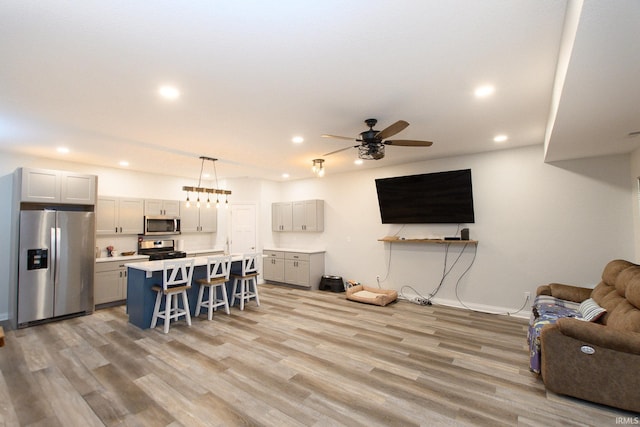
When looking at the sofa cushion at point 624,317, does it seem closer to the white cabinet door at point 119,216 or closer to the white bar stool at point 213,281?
the white bar stool at point 213,281

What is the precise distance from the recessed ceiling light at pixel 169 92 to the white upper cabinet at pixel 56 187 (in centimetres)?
343

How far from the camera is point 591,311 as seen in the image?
3.07 meters

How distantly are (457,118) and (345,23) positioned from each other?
7.28ft

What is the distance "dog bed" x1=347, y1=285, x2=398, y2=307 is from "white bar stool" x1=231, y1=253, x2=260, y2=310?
1.90 metres

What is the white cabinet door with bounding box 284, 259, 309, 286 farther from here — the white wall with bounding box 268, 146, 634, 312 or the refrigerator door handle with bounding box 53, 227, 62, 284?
the refrigerator door handle with bounding box 53, 227, 62, 284

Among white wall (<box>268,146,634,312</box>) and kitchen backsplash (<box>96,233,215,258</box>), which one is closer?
white wall (<box>268,146,634,312</box>)

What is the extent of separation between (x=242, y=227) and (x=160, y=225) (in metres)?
1.88

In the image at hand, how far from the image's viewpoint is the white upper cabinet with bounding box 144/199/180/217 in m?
6.44

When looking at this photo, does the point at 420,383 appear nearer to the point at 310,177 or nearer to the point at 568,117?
the point at 568,117

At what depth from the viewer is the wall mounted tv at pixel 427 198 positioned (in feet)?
17.2

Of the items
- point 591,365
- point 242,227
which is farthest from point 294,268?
point 591,365

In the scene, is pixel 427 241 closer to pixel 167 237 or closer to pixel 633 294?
pixel 633 294

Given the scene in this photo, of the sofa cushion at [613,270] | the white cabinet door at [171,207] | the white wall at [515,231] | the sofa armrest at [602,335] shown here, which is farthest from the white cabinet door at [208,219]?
the sofa cushion at [613,270]

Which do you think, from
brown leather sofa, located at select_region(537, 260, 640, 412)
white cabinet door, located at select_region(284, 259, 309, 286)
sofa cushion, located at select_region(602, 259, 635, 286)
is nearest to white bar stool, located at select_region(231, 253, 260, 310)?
white cabinet door, located at select_region(284, 259, 309, 286)
